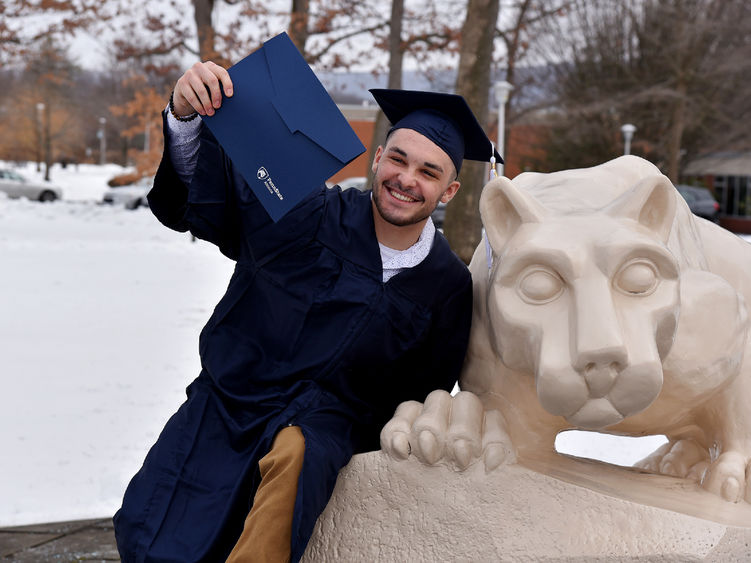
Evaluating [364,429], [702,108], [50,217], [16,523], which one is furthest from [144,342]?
[702,108]

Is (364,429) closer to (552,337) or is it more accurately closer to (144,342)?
(552,337)

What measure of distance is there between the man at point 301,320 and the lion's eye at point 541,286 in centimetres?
51

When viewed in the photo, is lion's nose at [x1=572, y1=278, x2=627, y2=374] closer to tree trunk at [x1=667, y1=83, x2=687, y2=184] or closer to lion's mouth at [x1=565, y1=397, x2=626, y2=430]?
lion's mouth at [x1=565, y1=397, x2=626, y2=430]

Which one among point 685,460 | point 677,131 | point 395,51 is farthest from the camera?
point 677,131

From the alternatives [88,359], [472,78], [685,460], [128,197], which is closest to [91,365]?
[88,359]

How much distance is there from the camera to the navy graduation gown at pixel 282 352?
2203mm

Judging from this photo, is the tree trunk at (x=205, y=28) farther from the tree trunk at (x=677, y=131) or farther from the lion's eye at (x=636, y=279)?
the lion's eye at (x=636, y=279)

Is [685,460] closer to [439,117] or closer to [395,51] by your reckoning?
[439,117]

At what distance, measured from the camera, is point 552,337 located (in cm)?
181

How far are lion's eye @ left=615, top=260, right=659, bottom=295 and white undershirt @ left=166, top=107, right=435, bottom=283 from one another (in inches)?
26.7

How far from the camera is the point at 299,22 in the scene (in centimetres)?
1206

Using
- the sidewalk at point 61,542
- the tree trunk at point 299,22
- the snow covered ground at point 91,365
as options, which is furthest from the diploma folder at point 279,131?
the tree trunk at point 299,22

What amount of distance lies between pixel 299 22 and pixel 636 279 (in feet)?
36.1

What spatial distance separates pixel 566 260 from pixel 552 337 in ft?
0.54
